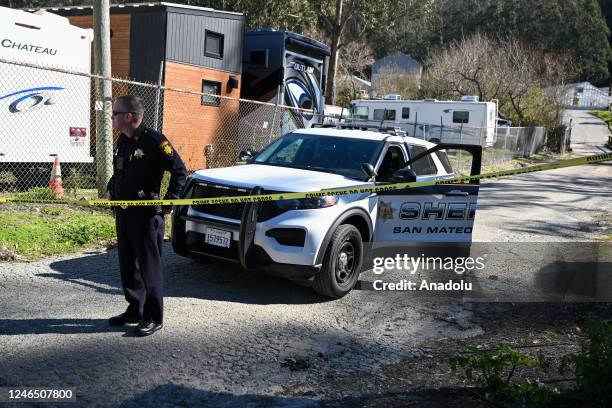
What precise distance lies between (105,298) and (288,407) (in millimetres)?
2504

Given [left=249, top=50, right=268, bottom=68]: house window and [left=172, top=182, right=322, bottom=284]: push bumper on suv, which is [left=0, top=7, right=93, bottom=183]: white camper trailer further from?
[left=172, top=182, right=322, bottom=284]: push bumper on suv

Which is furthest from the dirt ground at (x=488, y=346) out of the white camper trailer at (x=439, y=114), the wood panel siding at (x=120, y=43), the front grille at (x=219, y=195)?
the white camper trailer at (x=439, y=114)

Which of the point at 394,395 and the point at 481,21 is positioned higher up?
the point at 481,21

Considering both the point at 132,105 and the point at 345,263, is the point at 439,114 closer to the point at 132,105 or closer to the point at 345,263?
the point at 345,263

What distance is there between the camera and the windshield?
661cm

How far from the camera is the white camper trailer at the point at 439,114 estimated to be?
2733 centimetres

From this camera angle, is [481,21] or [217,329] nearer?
[217,329]

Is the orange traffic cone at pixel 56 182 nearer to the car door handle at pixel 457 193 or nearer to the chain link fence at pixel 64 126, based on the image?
the chain link fence at pixel 64 126

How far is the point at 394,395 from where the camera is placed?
3.83 m

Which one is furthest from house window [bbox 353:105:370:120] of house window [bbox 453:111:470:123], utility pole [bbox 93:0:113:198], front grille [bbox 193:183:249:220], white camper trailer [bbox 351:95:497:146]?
front grille [bbox 193:183:249:220]

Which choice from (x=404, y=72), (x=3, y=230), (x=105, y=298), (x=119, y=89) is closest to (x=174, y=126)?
(x=119, y=89)

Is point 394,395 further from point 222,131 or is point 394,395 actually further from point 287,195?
point 222,131

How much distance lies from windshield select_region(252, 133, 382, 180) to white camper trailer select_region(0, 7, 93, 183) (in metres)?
5.64

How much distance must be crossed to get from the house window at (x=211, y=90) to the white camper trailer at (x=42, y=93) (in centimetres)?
325
